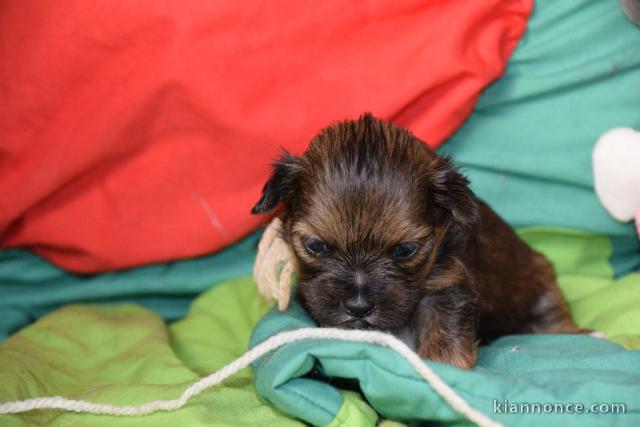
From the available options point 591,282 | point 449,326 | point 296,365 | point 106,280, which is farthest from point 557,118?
point 106,280

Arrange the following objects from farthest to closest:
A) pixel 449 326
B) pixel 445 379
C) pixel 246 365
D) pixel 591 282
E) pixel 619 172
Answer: pixel 591 282 < pixel 619 172 < pixel 449 326 < pixel 246 365 < pixel 445 379

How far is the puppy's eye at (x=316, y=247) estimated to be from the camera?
321 cm

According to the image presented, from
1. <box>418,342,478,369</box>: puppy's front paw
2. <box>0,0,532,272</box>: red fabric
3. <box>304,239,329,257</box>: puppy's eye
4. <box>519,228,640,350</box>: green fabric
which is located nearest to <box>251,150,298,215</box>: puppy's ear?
<box>304,239,329,257</box>: puppy's eye

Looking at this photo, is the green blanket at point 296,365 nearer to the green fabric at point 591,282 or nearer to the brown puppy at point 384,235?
the green fabric at point 591,282

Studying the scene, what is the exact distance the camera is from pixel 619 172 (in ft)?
12.8

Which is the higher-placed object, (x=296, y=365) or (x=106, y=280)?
(x=296, y=365)

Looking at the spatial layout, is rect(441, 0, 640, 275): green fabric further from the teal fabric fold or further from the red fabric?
the teal fabric fold

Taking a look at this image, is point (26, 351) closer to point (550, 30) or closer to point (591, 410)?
point (591, 410)

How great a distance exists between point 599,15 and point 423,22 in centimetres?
98

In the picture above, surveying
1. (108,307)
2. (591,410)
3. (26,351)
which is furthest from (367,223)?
(108,307)

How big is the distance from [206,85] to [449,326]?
6.12 feet

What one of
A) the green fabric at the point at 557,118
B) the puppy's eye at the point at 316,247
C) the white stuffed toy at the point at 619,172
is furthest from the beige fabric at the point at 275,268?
the white stuffed toy at the point at 619,172

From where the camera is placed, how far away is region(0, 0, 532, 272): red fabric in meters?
4.01

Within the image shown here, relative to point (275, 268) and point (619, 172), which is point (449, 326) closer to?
point (275, 268)
